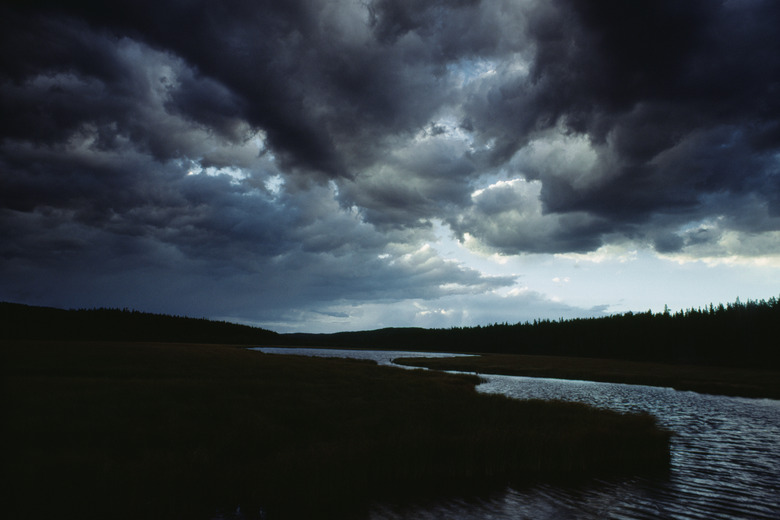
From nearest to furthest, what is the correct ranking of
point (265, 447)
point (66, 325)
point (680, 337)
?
point (265, 447) < point (680, 337) < point (66, 325)

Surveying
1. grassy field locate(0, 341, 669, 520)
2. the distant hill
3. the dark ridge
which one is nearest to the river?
grassy field locate(0, 341, 669, 520)

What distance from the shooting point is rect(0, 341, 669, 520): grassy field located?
437 inches

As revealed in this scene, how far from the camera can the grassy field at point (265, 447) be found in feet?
36.4

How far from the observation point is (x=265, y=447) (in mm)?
15297

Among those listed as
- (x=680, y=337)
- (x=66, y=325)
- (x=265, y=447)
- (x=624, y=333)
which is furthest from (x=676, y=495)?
(x=66, y=325)

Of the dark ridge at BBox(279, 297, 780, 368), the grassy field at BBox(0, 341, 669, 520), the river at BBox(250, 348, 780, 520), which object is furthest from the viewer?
the dark ridge at BBox(279, 297, 780, 368)

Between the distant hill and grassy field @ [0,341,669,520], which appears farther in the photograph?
the distant hill

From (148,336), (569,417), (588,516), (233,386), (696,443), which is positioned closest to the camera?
(588,516)

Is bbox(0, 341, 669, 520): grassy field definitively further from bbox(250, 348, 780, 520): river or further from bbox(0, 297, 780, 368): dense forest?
bbox(0, 297, 780, 368): dense forest

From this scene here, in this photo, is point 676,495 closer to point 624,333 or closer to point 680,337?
point 680,337

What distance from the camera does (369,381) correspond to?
35.4m

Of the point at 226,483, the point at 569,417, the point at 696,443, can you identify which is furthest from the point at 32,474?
the point at 696,443

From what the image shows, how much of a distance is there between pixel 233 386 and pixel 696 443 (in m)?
28.9

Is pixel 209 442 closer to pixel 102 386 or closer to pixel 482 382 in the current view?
pixel 102 386
